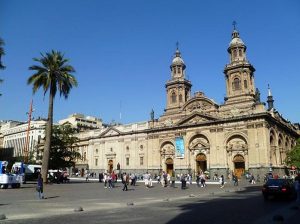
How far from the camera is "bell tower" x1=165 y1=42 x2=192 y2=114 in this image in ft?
223

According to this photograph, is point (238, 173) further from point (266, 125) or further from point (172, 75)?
point (172, 75)

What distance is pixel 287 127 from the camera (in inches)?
2557

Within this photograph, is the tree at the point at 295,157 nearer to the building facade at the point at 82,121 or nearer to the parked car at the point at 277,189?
the parked car at the point at 277,189

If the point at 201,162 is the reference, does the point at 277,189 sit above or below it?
below

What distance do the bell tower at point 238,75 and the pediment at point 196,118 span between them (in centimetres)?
477

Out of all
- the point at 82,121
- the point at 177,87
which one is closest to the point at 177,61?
the point at 177,87

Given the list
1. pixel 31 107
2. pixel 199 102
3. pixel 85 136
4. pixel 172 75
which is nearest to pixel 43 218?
pixel 31 107

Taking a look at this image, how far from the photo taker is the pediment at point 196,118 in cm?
5881

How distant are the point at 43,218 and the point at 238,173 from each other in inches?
1863

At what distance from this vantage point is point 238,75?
197 ft

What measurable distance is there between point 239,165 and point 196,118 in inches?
468

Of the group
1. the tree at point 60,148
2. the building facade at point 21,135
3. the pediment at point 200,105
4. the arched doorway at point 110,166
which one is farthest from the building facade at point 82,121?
the tree at point 60,148

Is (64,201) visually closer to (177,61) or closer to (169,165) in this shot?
(169,165)

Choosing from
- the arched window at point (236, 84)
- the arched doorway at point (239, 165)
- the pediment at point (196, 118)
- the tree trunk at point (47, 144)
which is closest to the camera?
the tree trunk at point (47, 144)
